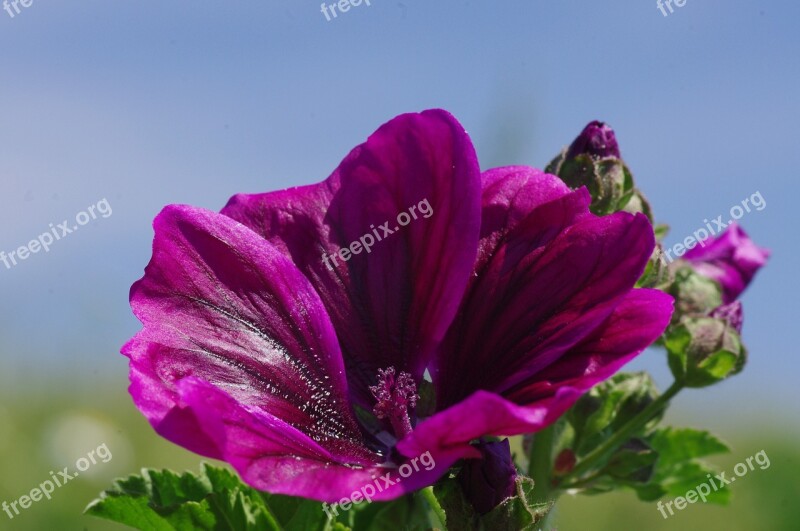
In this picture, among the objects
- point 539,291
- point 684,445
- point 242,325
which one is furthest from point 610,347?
point 684,445

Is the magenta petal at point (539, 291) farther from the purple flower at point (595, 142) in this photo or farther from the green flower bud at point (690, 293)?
the green flower bud at point (690, 293)

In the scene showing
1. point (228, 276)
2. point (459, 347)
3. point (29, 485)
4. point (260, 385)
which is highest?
point (228, 276)

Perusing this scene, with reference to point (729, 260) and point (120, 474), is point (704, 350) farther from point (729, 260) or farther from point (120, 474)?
point (120, 474)

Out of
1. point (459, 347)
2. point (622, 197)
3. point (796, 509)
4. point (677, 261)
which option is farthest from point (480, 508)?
point (796, 509)

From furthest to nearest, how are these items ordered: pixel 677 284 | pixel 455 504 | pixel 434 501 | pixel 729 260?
pixel 729 260 < pixel 677 284 < pixel 434 501 < pixel 455 504

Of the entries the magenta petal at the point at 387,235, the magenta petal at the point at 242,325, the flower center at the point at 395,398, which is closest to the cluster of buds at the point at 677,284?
the magenta petal at the point at 387,235

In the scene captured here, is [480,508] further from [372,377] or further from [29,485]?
[29,485]
